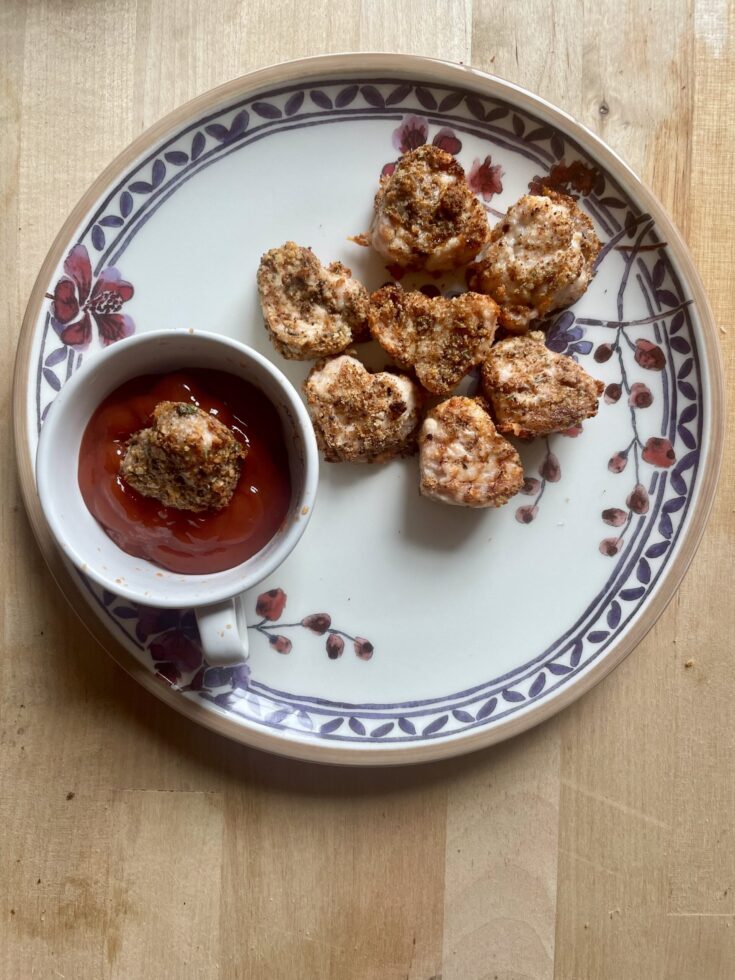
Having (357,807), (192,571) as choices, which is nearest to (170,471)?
(192,571)

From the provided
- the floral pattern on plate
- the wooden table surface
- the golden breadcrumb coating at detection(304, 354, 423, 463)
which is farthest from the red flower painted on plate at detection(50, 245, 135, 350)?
the golden breadcrumb coating at detection(304, 354, 423, 463)

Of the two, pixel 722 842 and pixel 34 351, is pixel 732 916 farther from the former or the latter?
pixel 34 351

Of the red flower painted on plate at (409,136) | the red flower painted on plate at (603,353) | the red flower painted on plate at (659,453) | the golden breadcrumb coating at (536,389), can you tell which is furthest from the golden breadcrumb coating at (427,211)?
the red flower painted on plate at (659,453)

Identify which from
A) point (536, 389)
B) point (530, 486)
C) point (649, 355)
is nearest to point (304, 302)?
point (536, 389)

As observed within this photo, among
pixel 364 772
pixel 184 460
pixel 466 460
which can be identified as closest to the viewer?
pixel 184 460

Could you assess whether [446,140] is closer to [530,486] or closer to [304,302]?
[304,302]

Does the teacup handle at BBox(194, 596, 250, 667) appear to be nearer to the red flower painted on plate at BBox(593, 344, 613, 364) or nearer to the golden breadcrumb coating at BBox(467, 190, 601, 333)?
the golden breadcrumb coating at BBox(467, 190, 601, 333)
